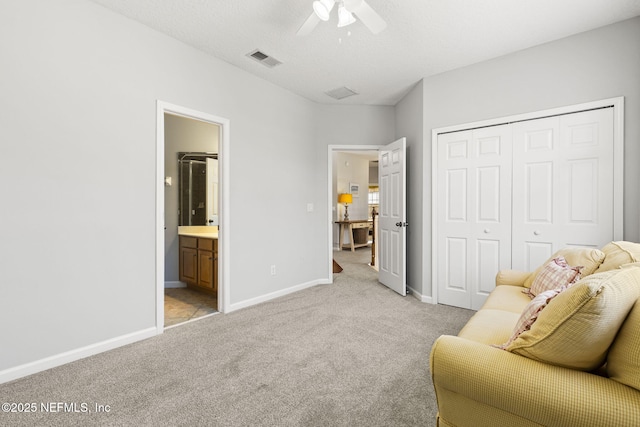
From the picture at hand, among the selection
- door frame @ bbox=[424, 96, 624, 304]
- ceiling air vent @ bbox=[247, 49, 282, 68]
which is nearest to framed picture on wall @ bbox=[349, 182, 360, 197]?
door frame @ bbox=[424, 96, 624, 304]

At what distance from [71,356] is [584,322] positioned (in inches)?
118

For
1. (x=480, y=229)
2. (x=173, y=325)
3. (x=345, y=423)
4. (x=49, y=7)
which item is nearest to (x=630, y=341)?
(x=345, y=423)

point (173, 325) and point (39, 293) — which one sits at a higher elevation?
point (39, 293)

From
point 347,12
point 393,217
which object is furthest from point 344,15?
point 393,217

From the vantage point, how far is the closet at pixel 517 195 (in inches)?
107

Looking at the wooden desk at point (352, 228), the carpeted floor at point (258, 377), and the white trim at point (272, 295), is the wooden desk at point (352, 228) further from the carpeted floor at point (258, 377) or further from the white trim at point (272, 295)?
the carpeted floor at point (258, 377)

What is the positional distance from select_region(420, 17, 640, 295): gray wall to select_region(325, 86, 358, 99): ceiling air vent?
984 millimetres

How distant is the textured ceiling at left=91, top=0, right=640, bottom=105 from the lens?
94.5 inches

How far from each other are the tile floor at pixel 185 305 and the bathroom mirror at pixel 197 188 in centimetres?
101

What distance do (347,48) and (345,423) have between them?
3.09 metres

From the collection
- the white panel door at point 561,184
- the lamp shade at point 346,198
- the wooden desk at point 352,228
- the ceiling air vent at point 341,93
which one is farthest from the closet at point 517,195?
the lamp shade at point 346,198

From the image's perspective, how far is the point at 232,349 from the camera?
243 cm

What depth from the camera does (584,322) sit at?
929 mm

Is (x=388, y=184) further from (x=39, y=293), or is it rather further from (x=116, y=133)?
(x=39, y=293)
